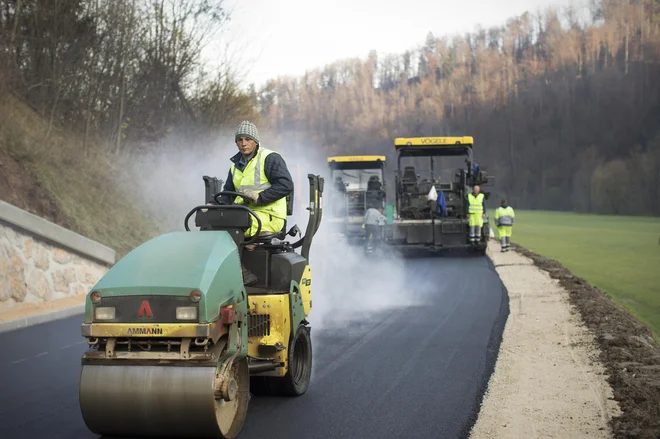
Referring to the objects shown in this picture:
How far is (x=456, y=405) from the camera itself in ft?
21.0

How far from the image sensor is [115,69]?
2123cm

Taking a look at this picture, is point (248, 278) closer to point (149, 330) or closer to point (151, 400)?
point (149, 330)

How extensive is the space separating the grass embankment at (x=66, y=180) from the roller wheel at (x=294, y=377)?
29.6ft

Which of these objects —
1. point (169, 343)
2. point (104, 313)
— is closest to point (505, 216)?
→ point (169, 343)

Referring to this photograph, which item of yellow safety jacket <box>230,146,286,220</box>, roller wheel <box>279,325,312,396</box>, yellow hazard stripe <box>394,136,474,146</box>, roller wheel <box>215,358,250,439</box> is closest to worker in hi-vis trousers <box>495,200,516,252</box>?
yellow hazard stripe <box>394,136,474,146</box>

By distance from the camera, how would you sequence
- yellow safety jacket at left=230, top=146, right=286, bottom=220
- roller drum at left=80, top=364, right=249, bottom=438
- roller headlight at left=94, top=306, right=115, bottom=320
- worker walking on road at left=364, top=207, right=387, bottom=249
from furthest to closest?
worker walking on road at left=364, top=207, right=387, bottom=249, yellow safety jacket at left=230, top=146, right=286, bottom=220, roller headlight at left=94, top=306, right=115, bottom=320, roller drum at left=80, top=364, right=249, bottom=438

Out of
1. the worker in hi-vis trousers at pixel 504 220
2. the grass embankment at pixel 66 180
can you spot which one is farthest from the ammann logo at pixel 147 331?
the worker in hi-vis trousers at pixel 504 220

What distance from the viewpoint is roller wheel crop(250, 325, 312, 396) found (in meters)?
6.48

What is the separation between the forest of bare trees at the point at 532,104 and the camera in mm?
91062

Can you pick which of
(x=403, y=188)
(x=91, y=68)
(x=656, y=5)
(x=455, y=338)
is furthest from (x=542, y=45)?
(x=455, y=338)

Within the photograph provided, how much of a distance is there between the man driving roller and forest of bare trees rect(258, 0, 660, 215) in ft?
227

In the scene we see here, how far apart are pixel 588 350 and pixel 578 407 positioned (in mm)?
2584

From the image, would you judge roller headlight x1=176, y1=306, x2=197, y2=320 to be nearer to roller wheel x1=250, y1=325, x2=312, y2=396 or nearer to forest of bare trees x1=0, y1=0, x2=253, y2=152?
roller wheel x1=250, y1=325, x2=312, y2=396

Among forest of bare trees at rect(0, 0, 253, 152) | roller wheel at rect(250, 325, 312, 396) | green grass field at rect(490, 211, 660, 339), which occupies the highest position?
forest of bare trees at rect(0, 0, 253, 152)
